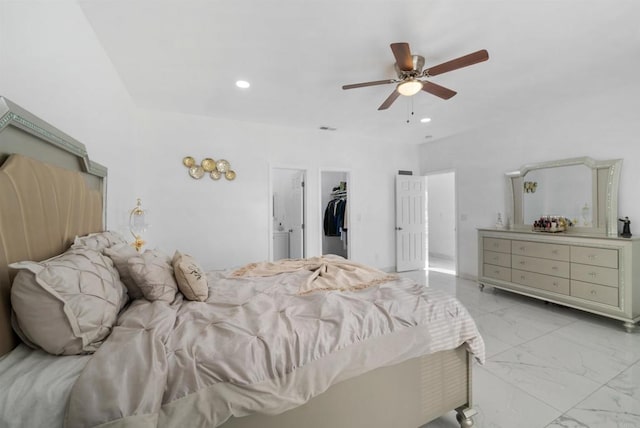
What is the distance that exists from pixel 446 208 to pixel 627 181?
3.89m

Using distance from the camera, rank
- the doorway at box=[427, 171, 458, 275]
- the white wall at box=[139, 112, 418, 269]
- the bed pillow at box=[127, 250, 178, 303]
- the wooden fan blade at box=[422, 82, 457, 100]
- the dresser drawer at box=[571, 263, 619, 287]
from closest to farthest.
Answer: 1. the bed pillow at box=[127, 250, 178, 303]
2. the wooden fan blade at box=[422, 82, 457, 100]
3. the dresser drawer at box=[571, 263, 619, 287]
4. the white wall at box=[139, 112, 418, 269]
5. the doorway at box=[427, 171, 458, 275]

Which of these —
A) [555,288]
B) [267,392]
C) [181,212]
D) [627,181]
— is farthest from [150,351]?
[627,181]

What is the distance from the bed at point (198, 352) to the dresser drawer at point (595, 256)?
2448 mm

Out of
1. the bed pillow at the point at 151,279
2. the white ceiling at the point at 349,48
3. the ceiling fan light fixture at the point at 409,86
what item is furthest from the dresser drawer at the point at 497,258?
the bed pillow at the point at 151,279

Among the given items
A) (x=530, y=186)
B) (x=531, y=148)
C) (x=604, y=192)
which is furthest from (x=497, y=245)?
(x=531, y=148)

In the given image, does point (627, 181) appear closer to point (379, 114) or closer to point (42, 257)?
point (379, 114)

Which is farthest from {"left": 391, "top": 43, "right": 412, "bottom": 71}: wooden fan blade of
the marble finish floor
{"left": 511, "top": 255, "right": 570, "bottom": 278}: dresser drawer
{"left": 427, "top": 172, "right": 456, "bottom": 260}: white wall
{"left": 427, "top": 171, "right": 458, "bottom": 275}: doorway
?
{"left": 427, "top": 172, "right": 456, "bottom": 260}: white wall

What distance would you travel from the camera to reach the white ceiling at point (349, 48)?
1.81 metres

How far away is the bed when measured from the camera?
0.85 meters

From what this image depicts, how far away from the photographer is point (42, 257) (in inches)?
45.7

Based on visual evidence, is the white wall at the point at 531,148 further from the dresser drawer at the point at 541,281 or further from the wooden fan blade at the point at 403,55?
the wooden fan blade at the point at 403,55

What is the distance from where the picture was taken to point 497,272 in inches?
153

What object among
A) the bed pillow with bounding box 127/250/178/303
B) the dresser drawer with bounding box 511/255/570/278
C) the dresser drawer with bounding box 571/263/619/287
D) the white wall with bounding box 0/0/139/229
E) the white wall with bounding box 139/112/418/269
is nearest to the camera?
the white wall with bounding box 0/0/139/229

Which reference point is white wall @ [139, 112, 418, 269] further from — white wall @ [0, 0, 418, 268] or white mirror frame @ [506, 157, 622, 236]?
white mirror frame @ [506, 157, 622, 236]
